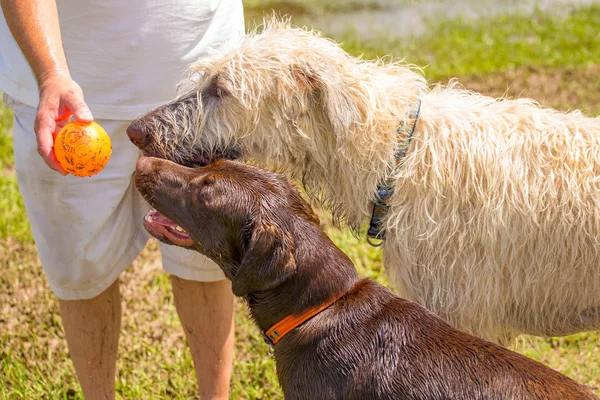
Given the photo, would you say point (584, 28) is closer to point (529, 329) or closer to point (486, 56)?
point (486, 56)

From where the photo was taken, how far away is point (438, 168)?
3.20 metres

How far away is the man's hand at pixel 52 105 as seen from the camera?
Result: 2.81m

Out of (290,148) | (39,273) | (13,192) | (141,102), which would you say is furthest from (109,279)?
(13,192)

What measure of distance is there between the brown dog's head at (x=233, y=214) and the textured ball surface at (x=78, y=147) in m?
0.22

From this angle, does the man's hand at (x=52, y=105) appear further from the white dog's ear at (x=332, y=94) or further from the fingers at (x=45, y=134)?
the white dog's ear at (x=332, y=94)

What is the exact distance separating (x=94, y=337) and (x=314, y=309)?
1.21 metres

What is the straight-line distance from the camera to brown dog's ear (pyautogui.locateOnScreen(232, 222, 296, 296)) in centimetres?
286

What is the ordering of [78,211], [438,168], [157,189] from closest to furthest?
[157,189] < [438,168] < [78,211]

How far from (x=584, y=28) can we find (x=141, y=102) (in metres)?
6.44

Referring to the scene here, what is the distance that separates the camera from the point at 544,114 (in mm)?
3389

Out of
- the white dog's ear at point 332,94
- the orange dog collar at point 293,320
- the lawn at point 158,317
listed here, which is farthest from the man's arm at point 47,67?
the lawn at point 158,317

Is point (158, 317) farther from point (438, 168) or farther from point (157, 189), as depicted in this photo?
point (438, 168)

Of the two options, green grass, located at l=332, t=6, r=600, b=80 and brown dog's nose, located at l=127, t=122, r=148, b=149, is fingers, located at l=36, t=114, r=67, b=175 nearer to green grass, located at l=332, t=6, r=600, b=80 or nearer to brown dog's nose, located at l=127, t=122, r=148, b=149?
brown dog's nose, located at l=127, t=122, r=148, b=149

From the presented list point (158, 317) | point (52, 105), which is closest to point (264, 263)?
point (52, 105)
